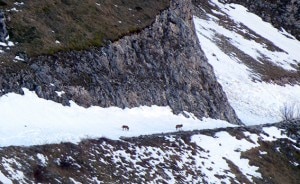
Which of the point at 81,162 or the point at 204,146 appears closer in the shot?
the point at 81,162

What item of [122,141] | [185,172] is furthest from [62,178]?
[185,172]

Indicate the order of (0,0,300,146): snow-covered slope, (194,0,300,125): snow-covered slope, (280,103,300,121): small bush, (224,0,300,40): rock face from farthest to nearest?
1. (224,0,300,40): rock face
2. (194,0,300,125): snow-covered slope
3. (280,103,300,121): small bush
4. (0,0,300,146): snow-covered slope

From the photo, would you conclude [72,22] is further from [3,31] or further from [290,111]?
[290,111]

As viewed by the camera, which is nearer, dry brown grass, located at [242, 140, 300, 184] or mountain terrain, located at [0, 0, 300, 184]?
mountain terrain, located at [0, 0, 300, 184]

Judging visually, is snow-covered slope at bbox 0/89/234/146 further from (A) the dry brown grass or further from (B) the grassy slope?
(A) the dry brown grass

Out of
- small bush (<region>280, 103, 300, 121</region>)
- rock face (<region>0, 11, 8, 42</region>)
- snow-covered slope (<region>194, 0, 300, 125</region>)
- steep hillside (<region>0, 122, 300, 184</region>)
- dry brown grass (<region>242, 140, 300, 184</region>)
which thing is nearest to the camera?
steep hillside (<region>0, 122, 300, 184</region>)

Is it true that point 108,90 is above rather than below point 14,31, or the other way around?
below

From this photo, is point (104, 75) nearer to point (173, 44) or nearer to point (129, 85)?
point (129, 85)

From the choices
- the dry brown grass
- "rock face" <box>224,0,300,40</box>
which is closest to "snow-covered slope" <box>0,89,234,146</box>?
the dry brown grass
